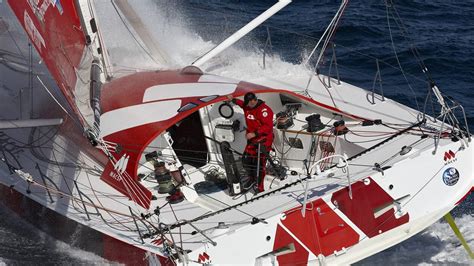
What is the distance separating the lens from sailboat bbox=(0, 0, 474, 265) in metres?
7.11

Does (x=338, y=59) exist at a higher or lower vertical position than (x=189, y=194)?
higher

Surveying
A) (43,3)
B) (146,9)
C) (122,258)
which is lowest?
(122,258)

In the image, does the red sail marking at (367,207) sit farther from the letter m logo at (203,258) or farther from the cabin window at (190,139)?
the cabin window at (190,139)

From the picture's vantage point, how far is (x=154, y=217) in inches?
294

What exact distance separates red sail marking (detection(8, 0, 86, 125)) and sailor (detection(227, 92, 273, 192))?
5.34 ft

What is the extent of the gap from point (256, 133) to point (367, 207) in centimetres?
133

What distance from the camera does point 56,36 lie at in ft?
24.9

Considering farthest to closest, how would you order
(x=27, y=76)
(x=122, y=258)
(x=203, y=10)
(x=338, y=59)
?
(x=203, y=10)
(x=338, y=59)
(x=27, y=76)
(x=122, y=258)

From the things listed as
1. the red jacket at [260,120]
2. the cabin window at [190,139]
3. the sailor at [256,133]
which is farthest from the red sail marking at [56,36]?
the red jacket at [260,120]

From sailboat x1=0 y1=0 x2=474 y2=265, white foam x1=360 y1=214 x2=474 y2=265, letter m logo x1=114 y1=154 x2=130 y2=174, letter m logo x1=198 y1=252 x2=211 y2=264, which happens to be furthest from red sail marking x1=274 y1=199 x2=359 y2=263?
letter m logo x1=114 y1=154 x2=130 y2=174

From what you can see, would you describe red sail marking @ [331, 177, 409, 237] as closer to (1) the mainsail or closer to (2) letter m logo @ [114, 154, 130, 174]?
(2) letter m logo @ [114, 154, 130, 174]

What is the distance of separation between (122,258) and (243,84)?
2330mm

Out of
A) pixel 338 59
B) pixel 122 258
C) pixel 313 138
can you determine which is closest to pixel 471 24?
pixel 338 59

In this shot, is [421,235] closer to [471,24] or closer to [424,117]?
[424,117]
